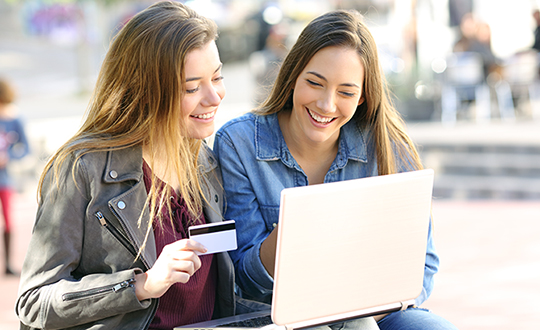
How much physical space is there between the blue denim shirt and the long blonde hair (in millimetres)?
264

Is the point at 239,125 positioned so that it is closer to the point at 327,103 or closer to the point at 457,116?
the point at 327,103

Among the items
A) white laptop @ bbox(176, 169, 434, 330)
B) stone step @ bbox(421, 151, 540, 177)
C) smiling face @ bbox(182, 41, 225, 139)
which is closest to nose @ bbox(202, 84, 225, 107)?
smiling face @ bbox(182, 41, 225, 139)

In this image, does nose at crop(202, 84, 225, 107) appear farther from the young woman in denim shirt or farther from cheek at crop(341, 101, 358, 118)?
cheek at crop(341, 101, 358, 118)

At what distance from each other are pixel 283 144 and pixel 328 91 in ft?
0.88

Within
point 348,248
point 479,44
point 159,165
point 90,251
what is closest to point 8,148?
point 159,165

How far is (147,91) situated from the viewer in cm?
171

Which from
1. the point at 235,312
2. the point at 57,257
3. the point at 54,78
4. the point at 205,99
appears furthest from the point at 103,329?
the point at 54,78

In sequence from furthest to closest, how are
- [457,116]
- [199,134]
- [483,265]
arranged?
[457,116] → [483,265] → [199,134]

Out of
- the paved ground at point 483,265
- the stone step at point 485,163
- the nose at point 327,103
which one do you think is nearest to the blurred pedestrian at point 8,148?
the paved ground at point 483,265

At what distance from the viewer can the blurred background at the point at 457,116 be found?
4.14 m

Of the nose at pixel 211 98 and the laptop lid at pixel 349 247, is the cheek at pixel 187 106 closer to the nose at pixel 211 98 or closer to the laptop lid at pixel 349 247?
the nose at pixel 211 98

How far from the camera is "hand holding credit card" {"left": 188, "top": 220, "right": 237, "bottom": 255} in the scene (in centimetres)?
156

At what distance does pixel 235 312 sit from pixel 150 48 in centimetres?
85

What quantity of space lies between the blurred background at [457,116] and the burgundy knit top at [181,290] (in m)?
0.57
